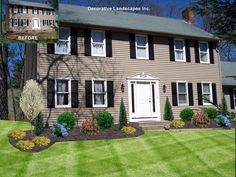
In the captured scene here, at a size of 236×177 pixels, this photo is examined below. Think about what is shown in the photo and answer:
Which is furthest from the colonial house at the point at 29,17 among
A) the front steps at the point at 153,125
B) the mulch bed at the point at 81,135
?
the front steps at the point at 153,125

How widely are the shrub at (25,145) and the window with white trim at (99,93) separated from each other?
6183 millimetres

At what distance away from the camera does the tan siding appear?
1591 centimetres

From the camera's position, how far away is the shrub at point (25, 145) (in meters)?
10.6

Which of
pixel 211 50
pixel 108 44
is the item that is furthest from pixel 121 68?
pixel 211 50

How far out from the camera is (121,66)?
1742 cm

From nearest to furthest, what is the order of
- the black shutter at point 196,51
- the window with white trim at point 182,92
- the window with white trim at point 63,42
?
the window with white trim at point 63,42, the window with white trim at point 182,92, the black shutter at point 196,51

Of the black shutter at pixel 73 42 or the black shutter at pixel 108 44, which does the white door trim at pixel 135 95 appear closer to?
the black shutter at pixel 108 44

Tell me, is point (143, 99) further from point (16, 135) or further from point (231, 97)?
point (231, 97)

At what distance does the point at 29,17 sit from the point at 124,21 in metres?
6.12

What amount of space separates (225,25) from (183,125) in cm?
1285

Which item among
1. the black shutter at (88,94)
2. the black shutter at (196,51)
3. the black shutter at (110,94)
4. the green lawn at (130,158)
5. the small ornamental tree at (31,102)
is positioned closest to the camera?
the green lawn at (130,158)

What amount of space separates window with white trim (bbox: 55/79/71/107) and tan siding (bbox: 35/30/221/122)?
0.35m

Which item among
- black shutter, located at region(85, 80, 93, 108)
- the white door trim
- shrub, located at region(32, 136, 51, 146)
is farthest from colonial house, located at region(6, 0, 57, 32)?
shrub, located at region(32, 136, 51, 146)

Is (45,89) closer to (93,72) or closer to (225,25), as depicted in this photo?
(93,72)
